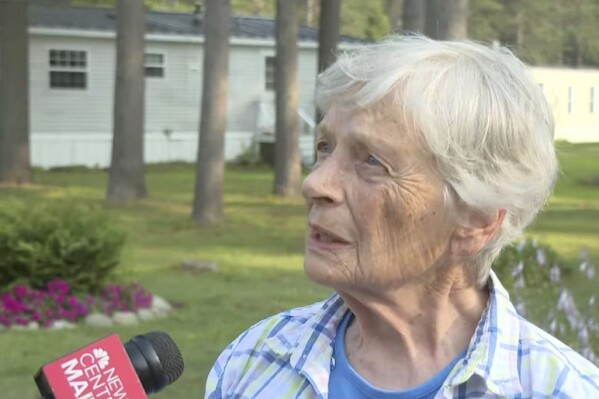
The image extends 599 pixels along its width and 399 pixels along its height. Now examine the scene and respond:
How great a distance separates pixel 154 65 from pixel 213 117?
14393 mm

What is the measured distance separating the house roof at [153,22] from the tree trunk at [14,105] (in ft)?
20.4

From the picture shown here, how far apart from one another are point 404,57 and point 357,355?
0.62m

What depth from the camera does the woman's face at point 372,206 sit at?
2.06 metres

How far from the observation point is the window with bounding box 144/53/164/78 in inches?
1278

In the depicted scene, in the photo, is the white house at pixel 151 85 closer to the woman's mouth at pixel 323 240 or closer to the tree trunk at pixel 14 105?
the tree trunk at pixel 14 105

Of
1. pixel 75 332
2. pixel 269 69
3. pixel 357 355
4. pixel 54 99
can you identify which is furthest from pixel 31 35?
pixel 357 355

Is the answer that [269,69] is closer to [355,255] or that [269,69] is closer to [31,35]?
[31,35]

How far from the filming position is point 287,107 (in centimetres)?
2216

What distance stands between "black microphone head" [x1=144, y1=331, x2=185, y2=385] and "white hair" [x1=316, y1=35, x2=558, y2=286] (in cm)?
59

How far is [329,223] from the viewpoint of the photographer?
2.06 meters

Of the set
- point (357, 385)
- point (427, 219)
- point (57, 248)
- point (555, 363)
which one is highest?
point (427, 219)

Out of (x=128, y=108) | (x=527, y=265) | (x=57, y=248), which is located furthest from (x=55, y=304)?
(x=128, y=108)

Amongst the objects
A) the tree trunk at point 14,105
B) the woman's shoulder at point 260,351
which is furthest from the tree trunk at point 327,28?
the woman's shoulder at point 260,351

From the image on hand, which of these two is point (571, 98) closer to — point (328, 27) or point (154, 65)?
point (154, 65)
